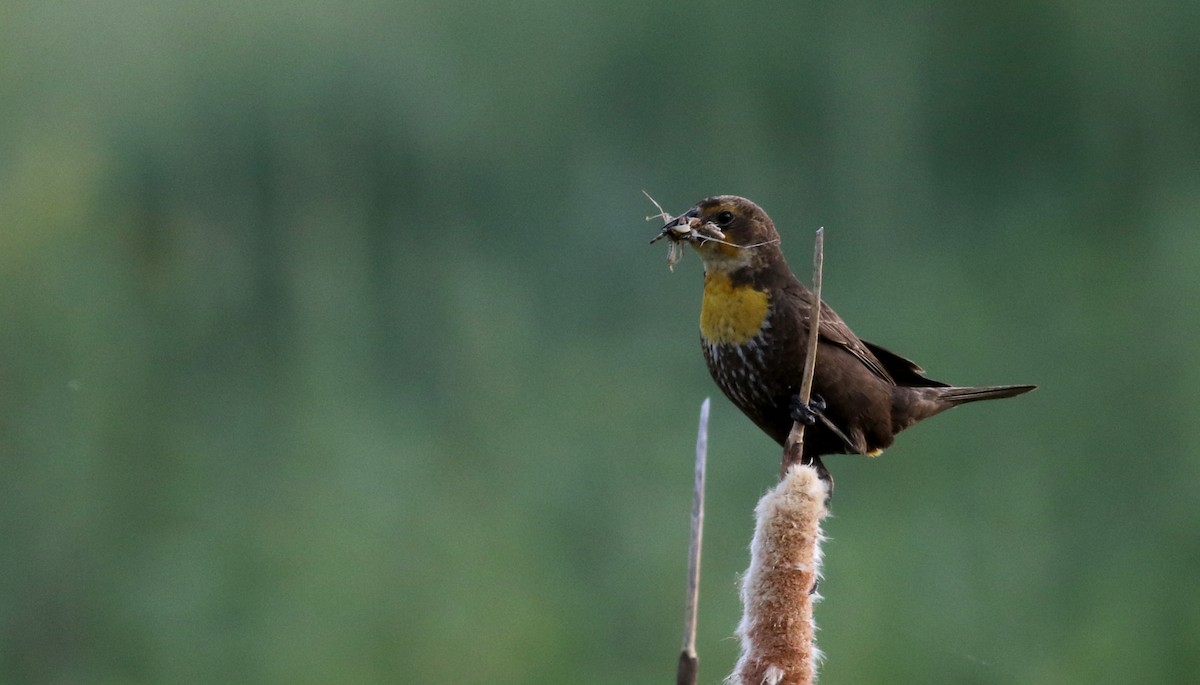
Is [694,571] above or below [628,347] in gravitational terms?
below

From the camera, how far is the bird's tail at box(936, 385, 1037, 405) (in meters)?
1.54

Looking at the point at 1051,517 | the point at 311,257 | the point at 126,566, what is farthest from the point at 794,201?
the point at 126,566

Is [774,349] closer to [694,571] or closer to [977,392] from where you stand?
[977,392]

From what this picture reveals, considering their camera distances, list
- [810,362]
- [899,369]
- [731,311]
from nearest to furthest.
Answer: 1. [810,362]
2. [731,311]
3. [899,369]

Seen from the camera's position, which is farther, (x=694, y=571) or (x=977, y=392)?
(x=977, y=392)

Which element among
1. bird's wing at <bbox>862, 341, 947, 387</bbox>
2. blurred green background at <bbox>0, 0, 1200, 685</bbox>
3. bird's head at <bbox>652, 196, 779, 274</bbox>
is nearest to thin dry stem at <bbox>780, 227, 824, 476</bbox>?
bird's head at <bbox>652, 196, 779, 274</bbox>

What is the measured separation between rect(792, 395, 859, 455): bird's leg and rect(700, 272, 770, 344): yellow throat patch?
0.43ft

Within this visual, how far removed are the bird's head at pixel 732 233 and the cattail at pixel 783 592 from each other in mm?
692

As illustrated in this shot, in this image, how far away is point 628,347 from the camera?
2.96m

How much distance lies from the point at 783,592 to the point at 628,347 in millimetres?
2099

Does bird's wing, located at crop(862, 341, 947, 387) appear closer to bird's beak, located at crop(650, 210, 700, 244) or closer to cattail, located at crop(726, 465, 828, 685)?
bird's beak, located at crop(650, 210, 700, 244)

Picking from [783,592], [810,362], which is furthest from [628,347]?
[783,592]

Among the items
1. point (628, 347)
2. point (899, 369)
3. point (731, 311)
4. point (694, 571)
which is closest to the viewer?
point (694, 571)

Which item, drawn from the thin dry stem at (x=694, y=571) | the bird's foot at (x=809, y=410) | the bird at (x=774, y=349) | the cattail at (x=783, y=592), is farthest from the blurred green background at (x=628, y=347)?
the thin dry stem at (x=694, y=571)
